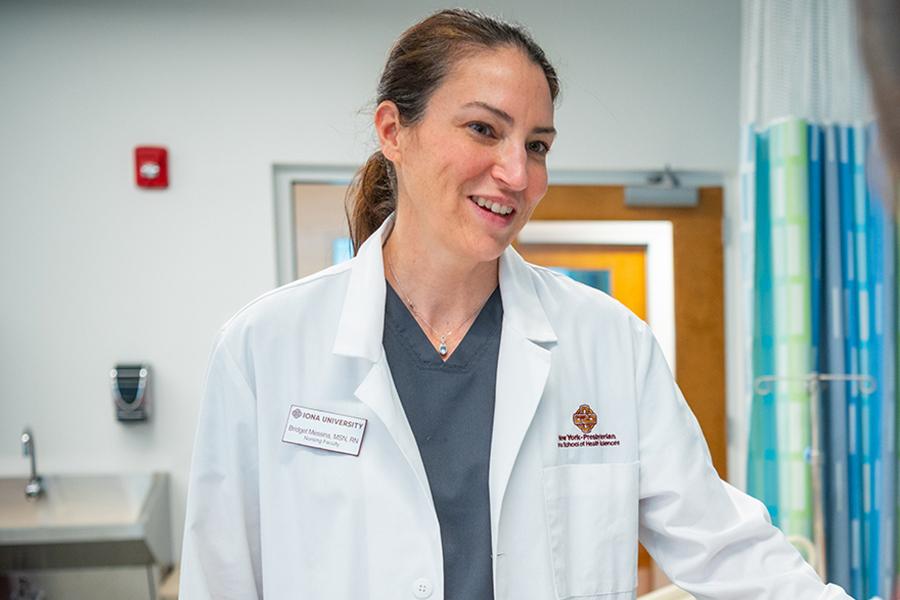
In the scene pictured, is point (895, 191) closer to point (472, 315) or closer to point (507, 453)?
point (507, 453)

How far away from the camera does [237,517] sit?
4.04 ft

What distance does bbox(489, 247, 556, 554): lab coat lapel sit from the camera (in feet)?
4.02

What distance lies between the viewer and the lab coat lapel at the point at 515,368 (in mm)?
1226

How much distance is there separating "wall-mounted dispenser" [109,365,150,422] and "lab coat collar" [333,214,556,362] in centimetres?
171

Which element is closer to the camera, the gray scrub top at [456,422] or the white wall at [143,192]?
the gray scrub top at [456,422]

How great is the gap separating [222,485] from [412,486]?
0.28 meters

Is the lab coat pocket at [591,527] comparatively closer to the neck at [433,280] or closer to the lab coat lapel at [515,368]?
the lab coat lapel at [515,368]

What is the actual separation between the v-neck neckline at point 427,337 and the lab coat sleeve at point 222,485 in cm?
26

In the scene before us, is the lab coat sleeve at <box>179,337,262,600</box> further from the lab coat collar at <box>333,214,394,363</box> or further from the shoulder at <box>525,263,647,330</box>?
the shoulder at <box>525,263,647,330</box>

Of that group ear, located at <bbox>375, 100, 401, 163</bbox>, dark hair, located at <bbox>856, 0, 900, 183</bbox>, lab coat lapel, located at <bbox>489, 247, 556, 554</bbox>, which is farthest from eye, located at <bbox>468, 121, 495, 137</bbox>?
dark hair, located at <bbox>856, 0, 900, 183</bbox>

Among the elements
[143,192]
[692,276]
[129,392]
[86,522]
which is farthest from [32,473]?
[692,276]

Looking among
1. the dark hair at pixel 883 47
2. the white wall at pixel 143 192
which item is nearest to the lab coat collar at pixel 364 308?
the dark hair at pixel 883 47

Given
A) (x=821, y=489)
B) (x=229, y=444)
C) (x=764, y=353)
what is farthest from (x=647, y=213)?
(x=229, y=444)

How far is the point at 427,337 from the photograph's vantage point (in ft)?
4.40
